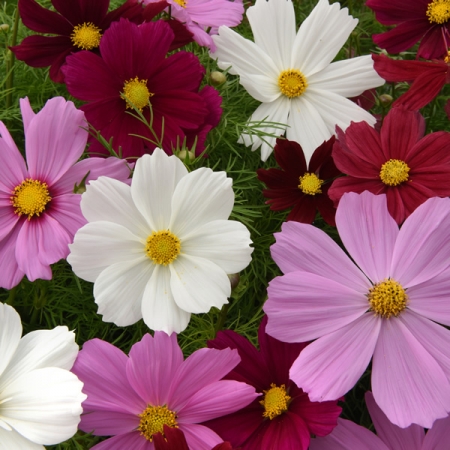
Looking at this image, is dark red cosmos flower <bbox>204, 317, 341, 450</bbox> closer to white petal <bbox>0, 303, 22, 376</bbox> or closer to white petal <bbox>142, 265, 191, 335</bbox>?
white petal <bbox>142, 265, 191, 335</bbox>

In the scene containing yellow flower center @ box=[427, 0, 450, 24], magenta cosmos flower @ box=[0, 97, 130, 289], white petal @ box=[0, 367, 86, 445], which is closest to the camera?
white petal @ box=[0, 367, 86, 445]

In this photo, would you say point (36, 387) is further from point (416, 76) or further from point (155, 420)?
point (416, 76)

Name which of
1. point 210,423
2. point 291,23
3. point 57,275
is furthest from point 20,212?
point 291,23

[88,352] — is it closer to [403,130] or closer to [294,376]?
[294,376]

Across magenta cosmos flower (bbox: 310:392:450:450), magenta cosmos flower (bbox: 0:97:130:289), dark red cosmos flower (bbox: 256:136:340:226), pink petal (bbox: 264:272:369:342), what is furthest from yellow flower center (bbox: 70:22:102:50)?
magenta cosmos flower (bbox: 310:392:450:450)

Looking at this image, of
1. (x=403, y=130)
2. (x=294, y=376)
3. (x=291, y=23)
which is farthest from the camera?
(x=291, y=23)

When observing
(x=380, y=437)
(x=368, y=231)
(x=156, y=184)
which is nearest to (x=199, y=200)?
(x=156, y=184)
